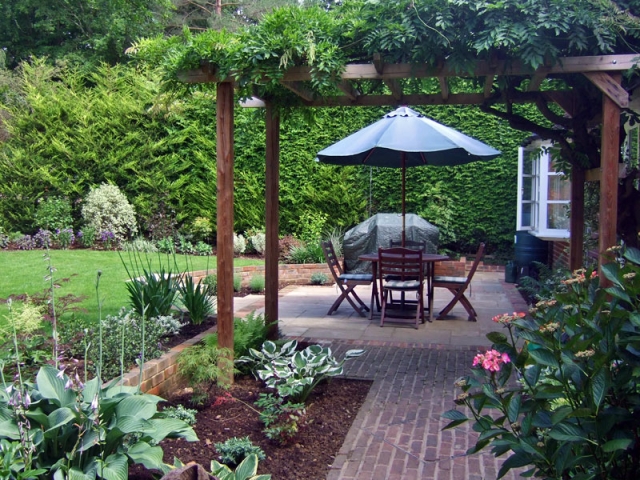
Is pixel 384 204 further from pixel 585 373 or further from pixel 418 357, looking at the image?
pixel 585 373

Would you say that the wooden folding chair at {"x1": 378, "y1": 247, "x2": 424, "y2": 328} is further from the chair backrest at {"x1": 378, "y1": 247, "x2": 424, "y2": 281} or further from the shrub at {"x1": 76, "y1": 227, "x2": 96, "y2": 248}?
the shrub at {"x1": 76, "y1": 227, "x2": 96, "y2": 248}

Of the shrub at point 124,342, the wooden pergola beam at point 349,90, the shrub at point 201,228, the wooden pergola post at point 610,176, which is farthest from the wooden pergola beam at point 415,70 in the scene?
the shrub at point 201,228

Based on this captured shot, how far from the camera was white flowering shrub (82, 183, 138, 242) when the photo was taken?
11.6 m

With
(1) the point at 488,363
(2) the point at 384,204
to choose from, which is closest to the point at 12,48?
(2) the point at 384,204

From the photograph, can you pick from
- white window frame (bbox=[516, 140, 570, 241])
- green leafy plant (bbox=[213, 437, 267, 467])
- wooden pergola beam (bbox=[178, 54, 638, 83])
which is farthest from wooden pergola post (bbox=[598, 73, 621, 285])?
white window frame (bbox=[516, 140, 570, 241])

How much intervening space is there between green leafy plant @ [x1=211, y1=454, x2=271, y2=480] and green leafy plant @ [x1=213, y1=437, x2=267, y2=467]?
23cm

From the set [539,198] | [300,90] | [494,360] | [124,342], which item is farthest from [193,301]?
[539,198]

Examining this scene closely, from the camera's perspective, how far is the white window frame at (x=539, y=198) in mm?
9195

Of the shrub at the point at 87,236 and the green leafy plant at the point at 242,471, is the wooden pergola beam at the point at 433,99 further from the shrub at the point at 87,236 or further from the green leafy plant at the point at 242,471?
the shrub at the point at 87,236

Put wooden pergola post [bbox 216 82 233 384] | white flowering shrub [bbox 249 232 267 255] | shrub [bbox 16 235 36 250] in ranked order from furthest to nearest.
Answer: white flowering shrub [bbox 249 232 267 255], shrub [bbox 16 235 36 250], wooden pergola post [bbox 216 82 233 384]

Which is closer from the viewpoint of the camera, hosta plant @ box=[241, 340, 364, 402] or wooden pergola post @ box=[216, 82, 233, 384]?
hosta plant @ box=[241, 340, 364, 402]

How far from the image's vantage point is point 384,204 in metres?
12.2

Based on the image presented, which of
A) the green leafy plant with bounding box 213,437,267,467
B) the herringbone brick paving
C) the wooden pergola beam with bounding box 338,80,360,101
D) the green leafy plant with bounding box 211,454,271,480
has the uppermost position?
the wooden pergola beam with bounding box 338,80,360,101

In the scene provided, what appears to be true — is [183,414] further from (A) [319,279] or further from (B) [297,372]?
(A) [319,279]
